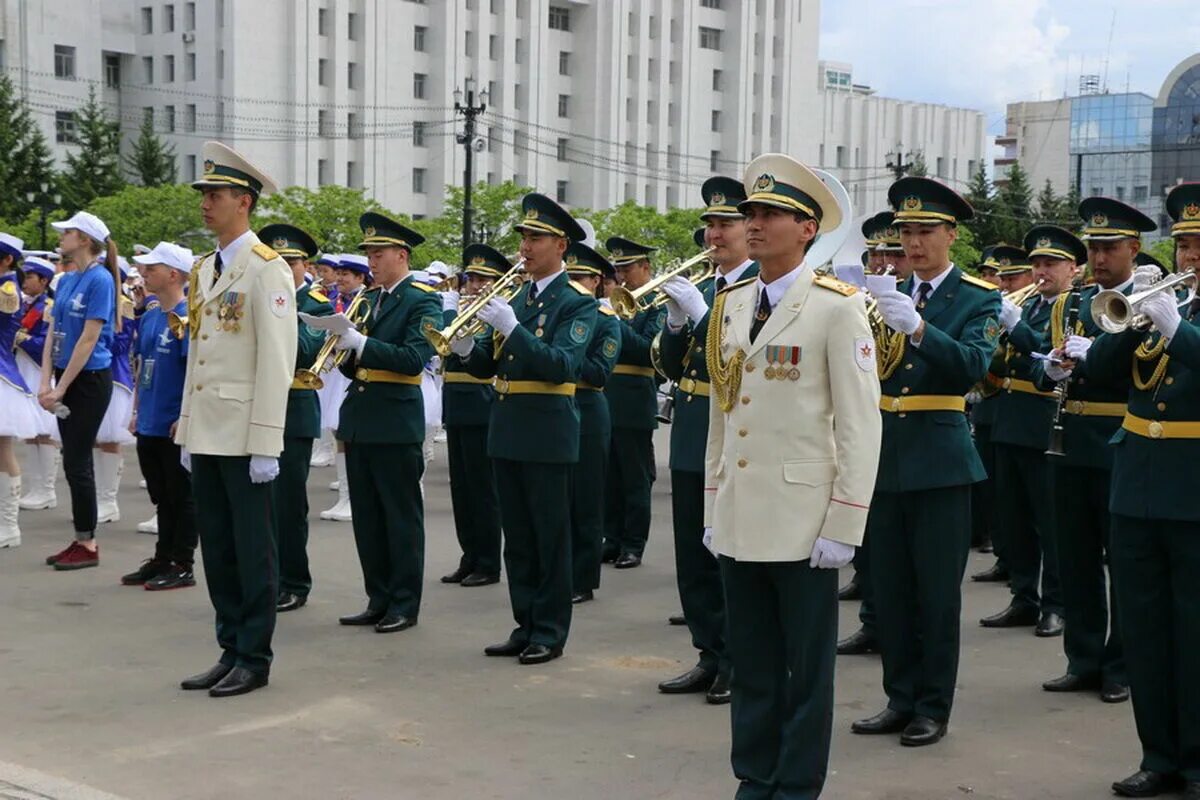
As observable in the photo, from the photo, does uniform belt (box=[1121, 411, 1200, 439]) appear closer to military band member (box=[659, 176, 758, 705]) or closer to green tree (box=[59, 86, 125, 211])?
military band member (box=[659, 176, 758, 705])

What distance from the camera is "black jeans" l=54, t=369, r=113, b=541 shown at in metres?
10.8

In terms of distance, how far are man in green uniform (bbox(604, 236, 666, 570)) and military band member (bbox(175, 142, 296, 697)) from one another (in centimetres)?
425

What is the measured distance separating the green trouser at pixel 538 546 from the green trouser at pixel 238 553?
4.52ft

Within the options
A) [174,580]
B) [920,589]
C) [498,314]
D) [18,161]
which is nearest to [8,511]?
[174,580]

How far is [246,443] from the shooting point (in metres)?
7.49

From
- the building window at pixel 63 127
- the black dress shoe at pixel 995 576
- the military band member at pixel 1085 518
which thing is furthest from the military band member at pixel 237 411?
the building window at pixel 63 127

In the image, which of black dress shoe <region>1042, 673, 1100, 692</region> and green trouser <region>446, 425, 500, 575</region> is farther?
green trouser <region>446, 425, 500, 575</region>

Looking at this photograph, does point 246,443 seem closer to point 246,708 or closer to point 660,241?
point 246,708

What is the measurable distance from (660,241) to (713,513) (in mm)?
53552

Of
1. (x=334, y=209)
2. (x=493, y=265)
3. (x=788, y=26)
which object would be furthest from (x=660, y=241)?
(x=493, y=265)

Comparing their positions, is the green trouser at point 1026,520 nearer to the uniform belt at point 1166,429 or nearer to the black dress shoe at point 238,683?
the uniform belt at point 1166,429

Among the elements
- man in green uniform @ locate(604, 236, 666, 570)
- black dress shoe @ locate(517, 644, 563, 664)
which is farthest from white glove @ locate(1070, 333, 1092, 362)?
man in green uniform @ locate(604, 236, 666, 570)

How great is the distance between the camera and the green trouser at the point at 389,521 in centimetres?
911

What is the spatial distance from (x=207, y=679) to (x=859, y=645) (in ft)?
11.6
